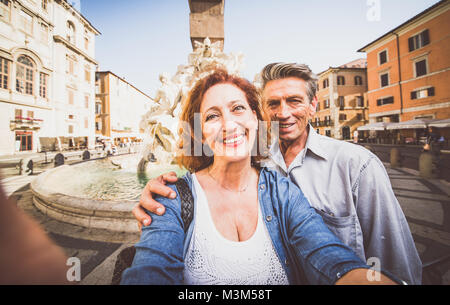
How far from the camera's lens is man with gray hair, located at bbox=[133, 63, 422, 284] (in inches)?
46.3

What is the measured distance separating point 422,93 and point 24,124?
36022 millimetres

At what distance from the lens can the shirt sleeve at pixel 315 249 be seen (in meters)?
0.87

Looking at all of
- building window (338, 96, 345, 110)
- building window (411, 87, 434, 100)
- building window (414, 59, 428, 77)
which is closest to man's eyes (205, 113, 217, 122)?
building window (411, 87, 434, 100)

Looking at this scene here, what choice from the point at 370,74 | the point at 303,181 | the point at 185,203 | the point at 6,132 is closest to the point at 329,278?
the point at 303,181

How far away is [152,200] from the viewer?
1058 millimetres

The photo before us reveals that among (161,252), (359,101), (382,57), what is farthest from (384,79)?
(161,252)

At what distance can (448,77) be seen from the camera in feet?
45.6

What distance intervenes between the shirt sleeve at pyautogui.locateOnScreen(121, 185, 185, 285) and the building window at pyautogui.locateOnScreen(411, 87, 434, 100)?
2481 cm

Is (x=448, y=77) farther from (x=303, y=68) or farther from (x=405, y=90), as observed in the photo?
(x=303, y=68)

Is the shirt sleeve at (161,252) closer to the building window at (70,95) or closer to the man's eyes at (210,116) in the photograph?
the man's eyes at (210,116)

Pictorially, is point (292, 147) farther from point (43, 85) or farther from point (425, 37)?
point (425, 37)

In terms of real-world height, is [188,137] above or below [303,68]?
below

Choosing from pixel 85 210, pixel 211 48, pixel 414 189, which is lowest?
pixel 414 189
